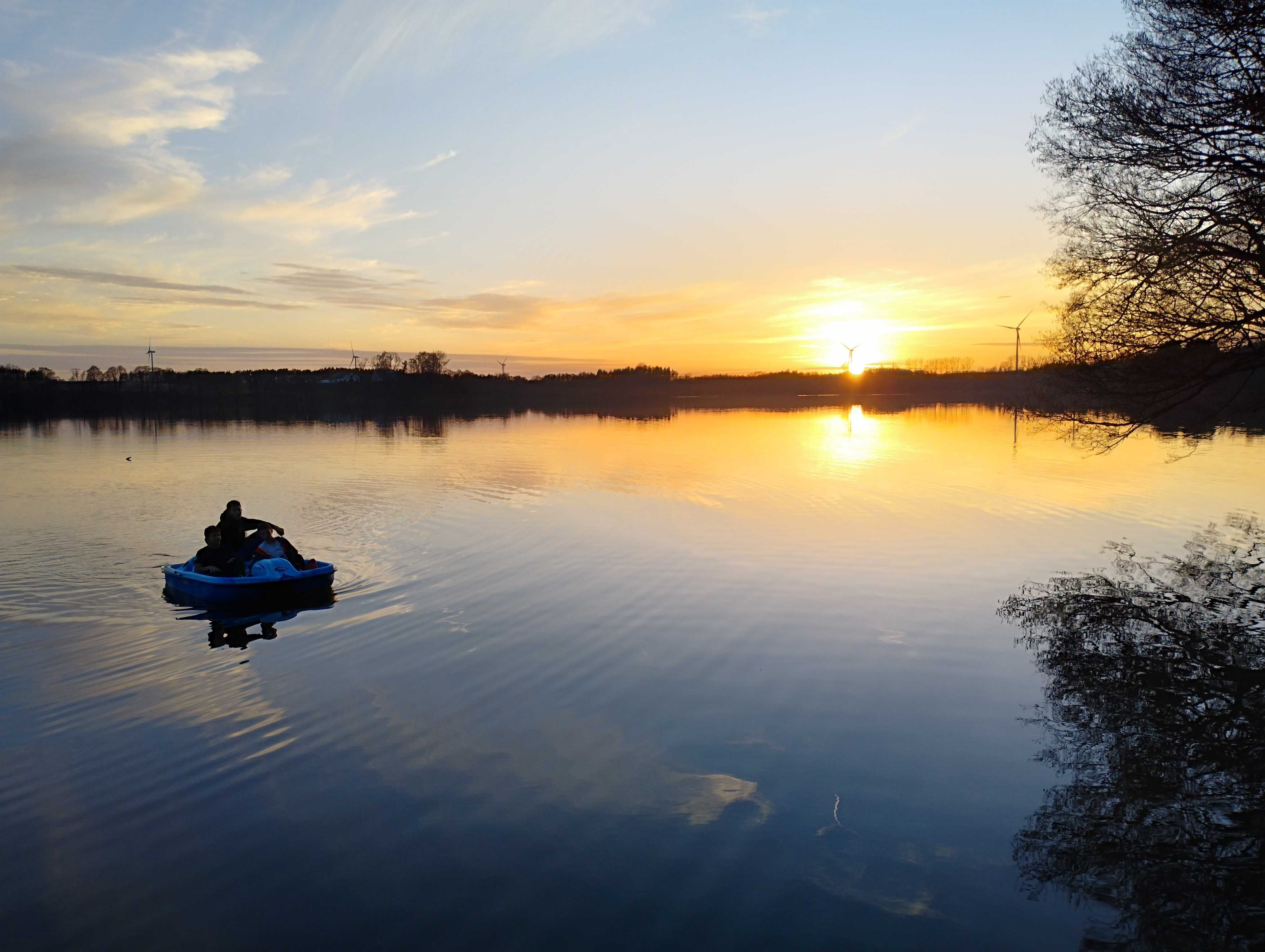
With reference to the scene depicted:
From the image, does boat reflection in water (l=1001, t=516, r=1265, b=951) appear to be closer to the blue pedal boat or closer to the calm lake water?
the calm lake water

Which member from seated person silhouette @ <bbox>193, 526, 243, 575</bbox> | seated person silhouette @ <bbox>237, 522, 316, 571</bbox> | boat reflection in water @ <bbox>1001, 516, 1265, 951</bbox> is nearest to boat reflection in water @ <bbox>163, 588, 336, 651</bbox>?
seated person silhouette @ <bbox>193, 526, 243, 575</bbox>

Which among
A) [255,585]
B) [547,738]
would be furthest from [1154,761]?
[255,585]

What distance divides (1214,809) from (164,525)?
70.2 feet

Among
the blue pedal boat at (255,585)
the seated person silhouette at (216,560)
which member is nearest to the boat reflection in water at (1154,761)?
the blue pedal boat at (255,585)

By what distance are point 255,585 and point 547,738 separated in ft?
24.2

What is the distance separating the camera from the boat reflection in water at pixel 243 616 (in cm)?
1184

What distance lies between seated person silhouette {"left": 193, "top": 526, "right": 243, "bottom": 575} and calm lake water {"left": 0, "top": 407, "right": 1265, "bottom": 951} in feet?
2.82

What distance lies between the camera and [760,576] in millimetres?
14633

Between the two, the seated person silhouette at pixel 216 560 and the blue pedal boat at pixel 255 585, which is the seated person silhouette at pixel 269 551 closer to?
the seated person silhouette at pixel 216 560

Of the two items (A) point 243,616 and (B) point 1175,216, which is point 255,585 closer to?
(A) point 243,616

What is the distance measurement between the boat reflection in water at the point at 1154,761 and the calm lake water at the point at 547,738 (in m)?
0.29

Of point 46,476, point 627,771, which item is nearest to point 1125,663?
point 627,771

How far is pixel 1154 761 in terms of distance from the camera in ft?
23.4

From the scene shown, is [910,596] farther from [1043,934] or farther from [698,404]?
[698,404]
